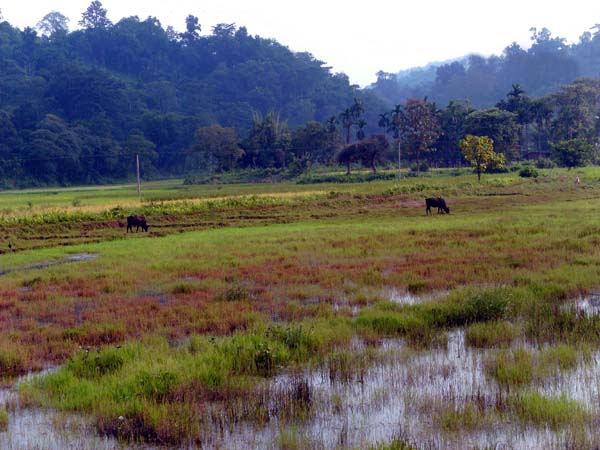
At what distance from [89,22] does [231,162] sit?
90.0 metres

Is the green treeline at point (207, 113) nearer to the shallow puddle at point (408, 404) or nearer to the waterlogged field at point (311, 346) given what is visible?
the waterlogged field at point (311, 346)

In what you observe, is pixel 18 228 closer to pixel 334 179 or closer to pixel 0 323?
pixel 0 323

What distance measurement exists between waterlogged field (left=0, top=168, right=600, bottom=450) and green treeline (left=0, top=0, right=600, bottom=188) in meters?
A: 60.1

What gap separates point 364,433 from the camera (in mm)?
6012

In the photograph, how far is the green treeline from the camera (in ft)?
278

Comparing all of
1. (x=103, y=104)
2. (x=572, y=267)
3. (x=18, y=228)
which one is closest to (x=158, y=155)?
(x=103, y=104)

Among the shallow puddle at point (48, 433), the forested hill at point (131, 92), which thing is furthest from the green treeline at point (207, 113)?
the shallow puddle at point (48, 433)

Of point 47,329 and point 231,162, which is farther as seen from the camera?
point 231,162

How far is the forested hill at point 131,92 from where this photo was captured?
94.4m

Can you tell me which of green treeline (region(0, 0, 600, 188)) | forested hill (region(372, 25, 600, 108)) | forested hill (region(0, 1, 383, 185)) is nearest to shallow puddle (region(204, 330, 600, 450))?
green treeline (region(0, 0, 600, 188))

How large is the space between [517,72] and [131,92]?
346 ft

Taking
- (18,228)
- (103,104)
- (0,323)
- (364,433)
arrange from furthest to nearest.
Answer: (103,104)
(18,228)
(0,323)
(364,433)

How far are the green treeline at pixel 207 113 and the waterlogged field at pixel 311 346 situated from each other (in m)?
60.1

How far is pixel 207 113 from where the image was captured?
4843 inches
